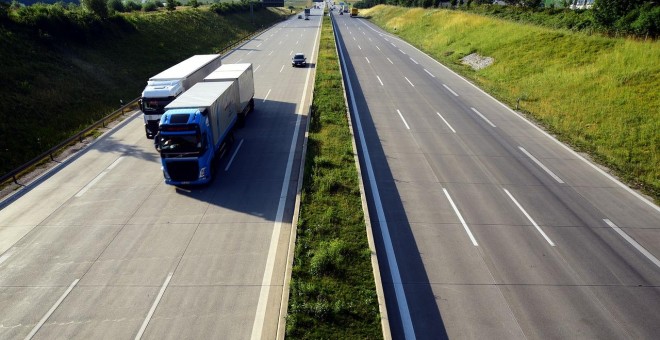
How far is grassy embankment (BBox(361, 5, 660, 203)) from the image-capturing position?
21219mm

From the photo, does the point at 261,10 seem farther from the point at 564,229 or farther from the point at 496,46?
the point at 564,229

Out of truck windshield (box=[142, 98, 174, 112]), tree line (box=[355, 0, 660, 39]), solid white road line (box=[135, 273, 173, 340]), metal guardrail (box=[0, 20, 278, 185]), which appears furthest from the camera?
tree line (box=[355, 0, 660, 39])

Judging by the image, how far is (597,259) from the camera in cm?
1302

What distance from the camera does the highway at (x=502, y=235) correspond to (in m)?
10.7

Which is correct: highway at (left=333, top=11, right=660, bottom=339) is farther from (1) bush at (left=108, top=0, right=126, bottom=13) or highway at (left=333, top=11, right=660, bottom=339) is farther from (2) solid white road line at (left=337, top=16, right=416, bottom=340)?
(1) bush at (left=108, top=0, right=126, bottom=13)

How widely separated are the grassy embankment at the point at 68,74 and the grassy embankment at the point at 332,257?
1698 cm

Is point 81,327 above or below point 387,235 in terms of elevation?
below

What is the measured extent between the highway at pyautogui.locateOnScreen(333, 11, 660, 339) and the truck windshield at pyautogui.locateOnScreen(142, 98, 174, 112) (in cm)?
1177

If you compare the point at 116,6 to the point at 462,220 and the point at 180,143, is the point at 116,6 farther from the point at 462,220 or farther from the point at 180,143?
the point at 462,220

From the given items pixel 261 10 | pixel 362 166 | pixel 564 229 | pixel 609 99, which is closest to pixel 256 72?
pixel 362 166

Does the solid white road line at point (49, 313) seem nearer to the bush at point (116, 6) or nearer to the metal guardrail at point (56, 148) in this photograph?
the metal guardrail at point (56, 148)

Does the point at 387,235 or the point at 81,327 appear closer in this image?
the point at 81,327

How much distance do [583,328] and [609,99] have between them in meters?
22.0

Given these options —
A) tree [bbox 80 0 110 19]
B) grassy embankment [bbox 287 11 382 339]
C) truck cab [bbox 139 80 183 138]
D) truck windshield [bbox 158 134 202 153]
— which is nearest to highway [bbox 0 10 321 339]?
grassy embankment [bbox 287 11 382 339]
